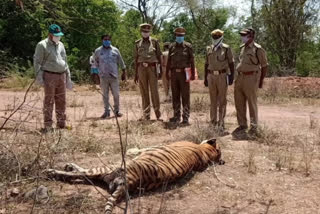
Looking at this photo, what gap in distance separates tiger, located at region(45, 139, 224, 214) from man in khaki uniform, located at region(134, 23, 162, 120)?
328cm

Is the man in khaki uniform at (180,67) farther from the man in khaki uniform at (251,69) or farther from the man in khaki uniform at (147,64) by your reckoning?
the man in khaki uniform at (251,69)

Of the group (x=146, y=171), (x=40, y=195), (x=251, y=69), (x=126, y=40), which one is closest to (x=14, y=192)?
(x=40, y=195)

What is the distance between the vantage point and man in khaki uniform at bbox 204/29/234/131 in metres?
7.45

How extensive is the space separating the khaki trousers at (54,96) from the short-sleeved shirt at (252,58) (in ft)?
9.18

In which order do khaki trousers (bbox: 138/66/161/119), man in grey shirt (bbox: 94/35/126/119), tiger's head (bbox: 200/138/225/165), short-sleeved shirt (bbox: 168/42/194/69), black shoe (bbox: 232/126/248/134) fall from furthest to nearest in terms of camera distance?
1. man in grey shirt (bbox: 94/35/126/119)
2. khaki trousers (bbox: 138/66/161/119)
3. short-sleeved shirt (bbox: 168/42/194/69)
4. black shoe (bbox: 232/126/248/134)
5. tiger's head (bbox: 200/138/225/165)

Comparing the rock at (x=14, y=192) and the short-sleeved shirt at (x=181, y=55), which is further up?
the short-sleeved shirt at (x=181, y=55)

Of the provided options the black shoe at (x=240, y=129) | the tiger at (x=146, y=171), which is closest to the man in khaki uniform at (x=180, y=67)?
the black shoe at (x=240, y=129)

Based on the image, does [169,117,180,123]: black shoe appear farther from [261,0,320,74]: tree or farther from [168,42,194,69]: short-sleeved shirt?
[261,0,320,74]: tree

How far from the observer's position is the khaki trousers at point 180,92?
810cm

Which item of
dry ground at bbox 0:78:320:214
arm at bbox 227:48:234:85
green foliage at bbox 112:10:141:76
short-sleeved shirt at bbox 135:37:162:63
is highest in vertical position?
green foliage at bbox 112:10:141:76

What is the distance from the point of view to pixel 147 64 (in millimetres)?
8227

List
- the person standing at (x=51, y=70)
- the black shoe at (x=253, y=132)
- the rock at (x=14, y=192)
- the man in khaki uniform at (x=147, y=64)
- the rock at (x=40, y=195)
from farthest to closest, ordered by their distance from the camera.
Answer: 1. the man in khaki uniform at (x=147, y=64)
2. the black shoe at (x=253, y=132)
3. the person standing at (x=51, y=70)
4. the rock at (x=14, y=192)
5. the rock at (x=40, y=195)

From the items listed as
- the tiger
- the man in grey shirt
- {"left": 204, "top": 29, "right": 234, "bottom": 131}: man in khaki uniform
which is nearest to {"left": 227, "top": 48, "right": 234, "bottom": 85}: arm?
{"left": 204, "top": 29, "right": 234, "bottom": 131}: man in khaki uniform

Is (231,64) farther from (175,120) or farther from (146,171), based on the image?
(146,171)
